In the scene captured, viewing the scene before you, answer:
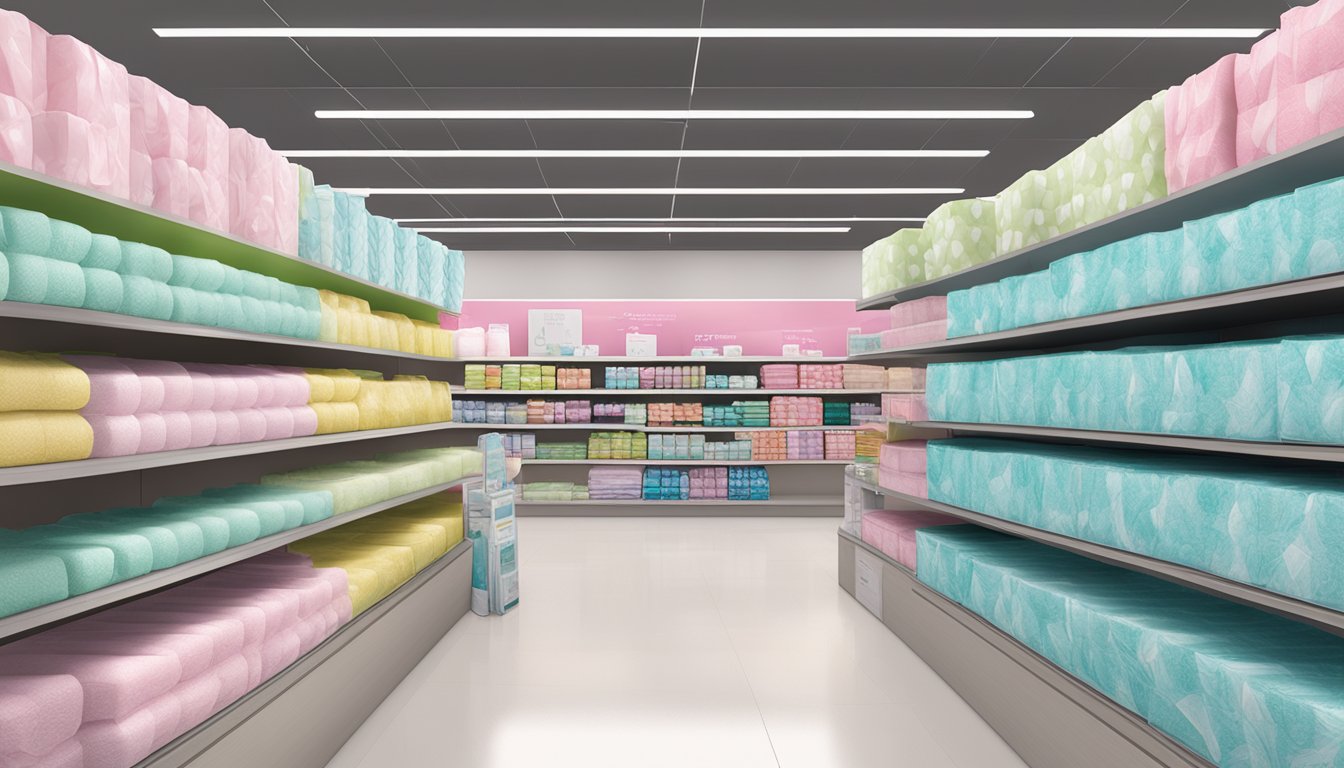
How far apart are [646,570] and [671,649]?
1.87 meters

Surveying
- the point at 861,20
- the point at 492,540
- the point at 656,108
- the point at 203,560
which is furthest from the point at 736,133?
the point at 203,560

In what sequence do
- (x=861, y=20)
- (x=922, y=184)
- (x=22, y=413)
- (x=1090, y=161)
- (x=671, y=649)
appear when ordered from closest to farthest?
(x=22, y=413) → (x=1090, y=161) → (x=671, y=649) → (x=861, y=20) → (x=922, y=184)

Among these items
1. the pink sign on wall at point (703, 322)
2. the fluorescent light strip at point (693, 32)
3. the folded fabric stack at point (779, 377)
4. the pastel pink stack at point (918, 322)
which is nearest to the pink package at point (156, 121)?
the fluorescent light strip at point (693, 32)

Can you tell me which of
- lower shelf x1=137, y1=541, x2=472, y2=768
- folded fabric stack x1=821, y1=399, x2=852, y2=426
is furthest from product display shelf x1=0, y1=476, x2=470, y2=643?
folded fabric stack x1=821, y1=399, x2=852, y2=426

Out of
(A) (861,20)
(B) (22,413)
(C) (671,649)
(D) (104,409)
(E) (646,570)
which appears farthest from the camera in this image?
(E) (646,570)

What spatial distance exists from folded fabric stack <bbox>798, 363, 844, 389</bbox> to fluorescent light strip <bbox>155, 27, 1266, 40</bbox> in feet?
15.9

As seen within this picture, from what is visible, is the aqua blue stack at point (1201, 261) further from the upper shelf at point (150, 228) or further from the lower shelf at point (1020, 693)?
the upper shelf at point (150, 228)

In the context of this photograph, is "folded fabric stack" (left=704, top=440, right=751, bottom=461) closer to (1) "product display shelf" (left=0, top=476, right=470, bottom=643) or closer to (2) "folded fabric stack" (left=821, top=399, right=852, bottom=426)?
(2) "folded fabric stack" (left=821, top=399, right=852, bottom=426)

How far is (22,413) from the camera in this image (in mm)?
1546

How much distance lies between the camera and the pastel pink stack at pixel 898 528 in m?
4.08

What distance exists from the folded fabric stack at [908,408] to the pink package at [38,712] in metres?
3.88

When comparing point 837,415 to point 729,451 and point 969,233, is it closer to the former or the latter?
point 729,451

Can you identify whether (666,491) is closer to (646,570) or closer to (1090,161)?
(646,570)

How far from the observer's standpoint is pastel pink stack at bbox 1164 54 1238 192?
2018mm
